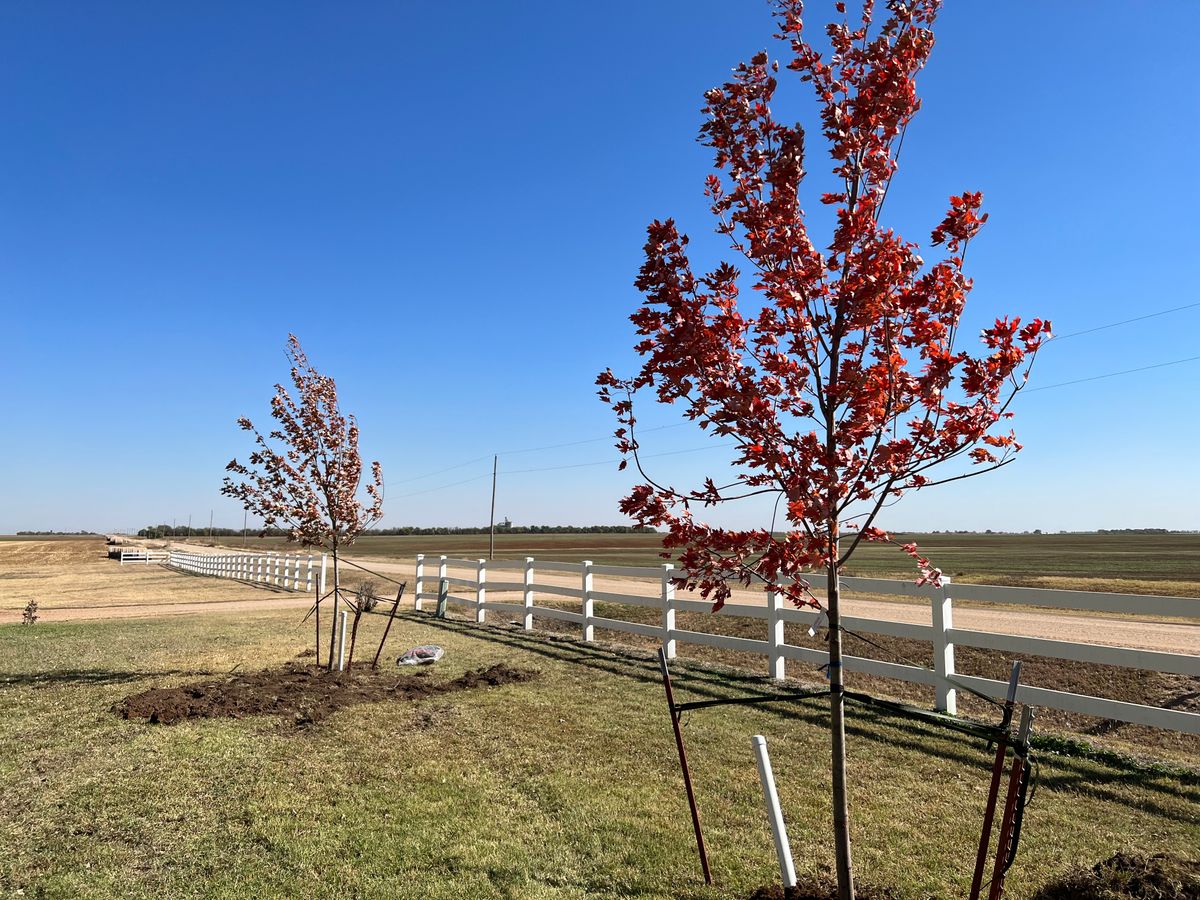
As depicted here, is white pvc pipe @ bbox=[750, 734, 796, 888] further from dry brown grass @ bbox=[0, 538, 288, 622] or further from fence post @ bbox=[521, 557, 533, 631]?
dry brown grass @ bbox=[0, 538, 288, 622]

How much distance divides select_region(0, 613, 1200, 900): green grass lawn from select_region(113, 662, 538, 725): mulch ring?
1.11ft

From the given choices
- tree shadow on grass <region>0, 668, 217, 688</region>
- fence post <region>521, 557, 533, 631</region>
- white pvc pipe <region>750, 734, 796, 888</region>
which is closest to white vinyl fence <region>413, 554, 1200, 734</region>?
white pvc pipe <region>750, 734, 796, 888</region>

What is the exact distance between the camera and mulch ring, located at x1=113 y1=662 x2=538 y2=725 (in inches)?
299

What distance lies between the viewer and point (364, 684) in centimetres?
900

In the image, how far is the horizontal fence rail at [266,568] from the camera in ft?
86.1

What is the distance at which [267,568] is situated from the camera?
1188 inches

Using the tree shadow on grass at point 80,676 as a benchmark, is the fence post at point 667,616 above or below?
above

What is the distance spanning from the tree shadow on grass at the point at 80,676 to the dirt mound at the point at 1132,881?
9910mm

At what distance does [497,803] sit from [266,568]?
93.6ft

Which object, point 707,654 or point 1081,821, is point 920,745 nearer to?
point 1081,821

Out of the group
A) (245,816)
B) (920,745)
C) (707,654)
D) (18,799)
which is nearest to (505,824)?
(245,816)

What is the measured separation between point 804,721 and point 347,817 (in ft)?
15.1

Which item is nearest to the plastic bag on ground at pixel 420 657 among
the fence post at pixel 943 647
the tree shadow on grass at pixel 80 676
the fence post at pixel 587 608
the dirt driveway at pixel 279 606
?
the tree shadow on grass at pixel 80 676

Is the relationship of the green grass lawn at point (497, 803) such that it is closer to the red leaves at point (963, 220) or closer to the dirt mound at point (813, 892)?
the dirt mound at point (813, 892)
